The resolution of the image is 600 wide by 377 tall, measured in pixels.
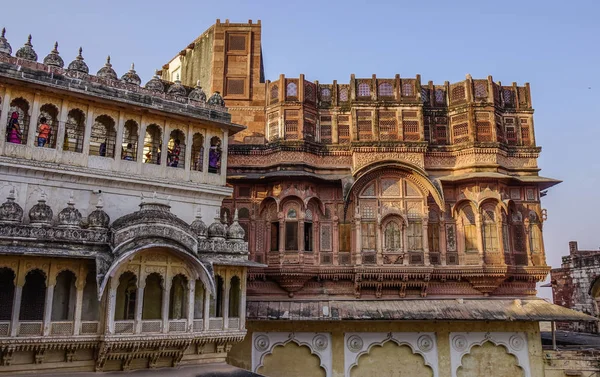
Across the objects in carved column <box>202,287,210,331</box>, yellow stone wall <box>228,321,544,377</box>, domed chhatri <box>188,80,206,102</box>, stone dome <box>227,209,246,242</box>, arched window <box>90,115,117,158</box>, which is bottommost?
yellow stone wall <box>228,321,544,377</box>

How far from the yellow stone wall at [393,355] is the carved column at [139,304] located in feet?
16.7

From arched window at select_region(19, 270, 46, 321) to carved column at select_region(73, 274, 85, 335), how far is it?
81 cm

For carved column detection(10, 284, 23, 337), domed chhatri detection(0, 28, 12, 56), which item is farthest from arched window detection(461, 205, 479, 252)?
domed chhatri detection(0, 28, 12, 56)

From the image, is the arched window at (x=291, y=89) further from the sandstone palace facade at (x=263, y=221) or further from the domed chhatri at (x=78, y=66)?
the domed chhatri at (x=78, y=66)

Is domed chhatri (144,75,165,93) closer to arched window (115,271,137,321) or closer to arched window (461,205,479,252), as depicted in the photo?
arched window (115,271,137,321)

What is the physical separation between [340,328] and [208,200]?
6.33 m

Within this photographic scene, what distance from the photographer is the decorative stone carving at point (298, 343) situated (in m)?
17.1

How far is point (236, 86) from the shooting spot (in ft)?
65.3

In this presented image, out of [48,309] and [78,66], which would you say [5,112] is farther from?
[48,309]

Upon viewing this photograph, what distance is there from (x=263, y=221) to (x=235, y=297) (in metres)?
3.90

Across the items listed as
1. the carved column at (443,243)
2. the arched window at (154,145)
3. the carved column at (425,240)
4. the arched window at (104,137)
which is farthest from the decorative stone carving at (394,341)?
the arched window at (104,137)

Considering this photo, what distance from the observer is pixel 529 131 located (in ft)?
64.3

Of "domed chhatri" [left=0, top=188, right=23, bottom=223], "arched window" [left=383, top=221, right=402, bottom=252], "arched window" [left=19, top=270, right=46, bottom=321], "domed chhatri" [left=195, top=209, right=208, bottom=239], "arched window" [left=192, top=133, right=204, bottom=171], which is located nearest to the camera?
"domed chhatri" [left=0, top=188, right=23, bottom=223]

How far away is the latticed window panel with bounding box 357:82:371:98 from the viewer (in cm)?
1950
